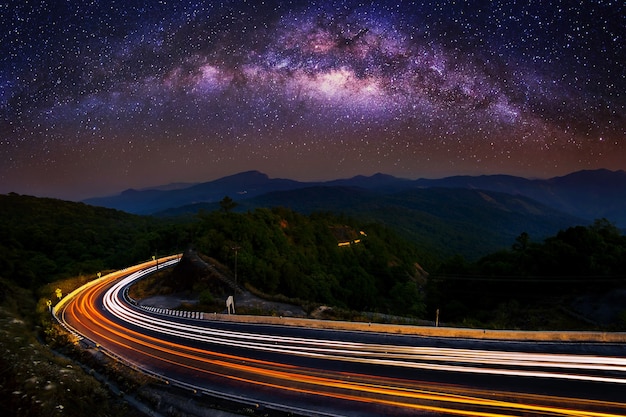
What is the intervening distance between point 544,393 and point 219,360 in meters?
21.3

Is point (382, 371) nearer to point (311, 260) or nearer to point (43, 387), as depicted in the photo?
point (43, 387)

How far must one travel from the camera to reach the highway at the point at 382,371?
1741cm

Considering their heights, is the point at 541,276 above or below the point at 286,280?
above

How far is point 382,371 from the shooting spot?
70.9ft

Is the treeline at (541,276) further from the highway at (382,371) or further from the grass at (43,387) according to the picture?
the grass at (43,387)

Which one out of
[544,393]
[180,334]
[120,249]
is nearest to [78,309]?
[180,334]

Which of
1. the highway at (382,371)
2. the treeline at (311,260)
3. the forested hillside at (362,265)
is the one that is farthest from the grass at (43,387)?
the treeline at (311,260)

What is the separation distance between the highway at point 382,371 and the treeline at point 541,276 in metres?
33.9

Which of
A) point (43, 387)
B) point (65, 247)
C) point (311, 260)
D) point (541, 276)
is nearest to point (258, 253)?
point (311, 260)

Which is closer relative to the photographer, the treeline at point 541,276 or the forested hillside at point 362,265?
the forested hillside at point 362,265

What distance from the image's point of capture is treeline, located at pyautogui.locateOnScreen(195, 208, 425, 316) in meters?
68.9

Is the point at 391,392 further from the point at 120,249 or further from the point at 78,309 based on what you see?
the point at 120,249

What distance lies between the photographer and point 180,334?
34.4 m

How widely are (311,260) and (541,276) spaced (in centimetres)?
5300
